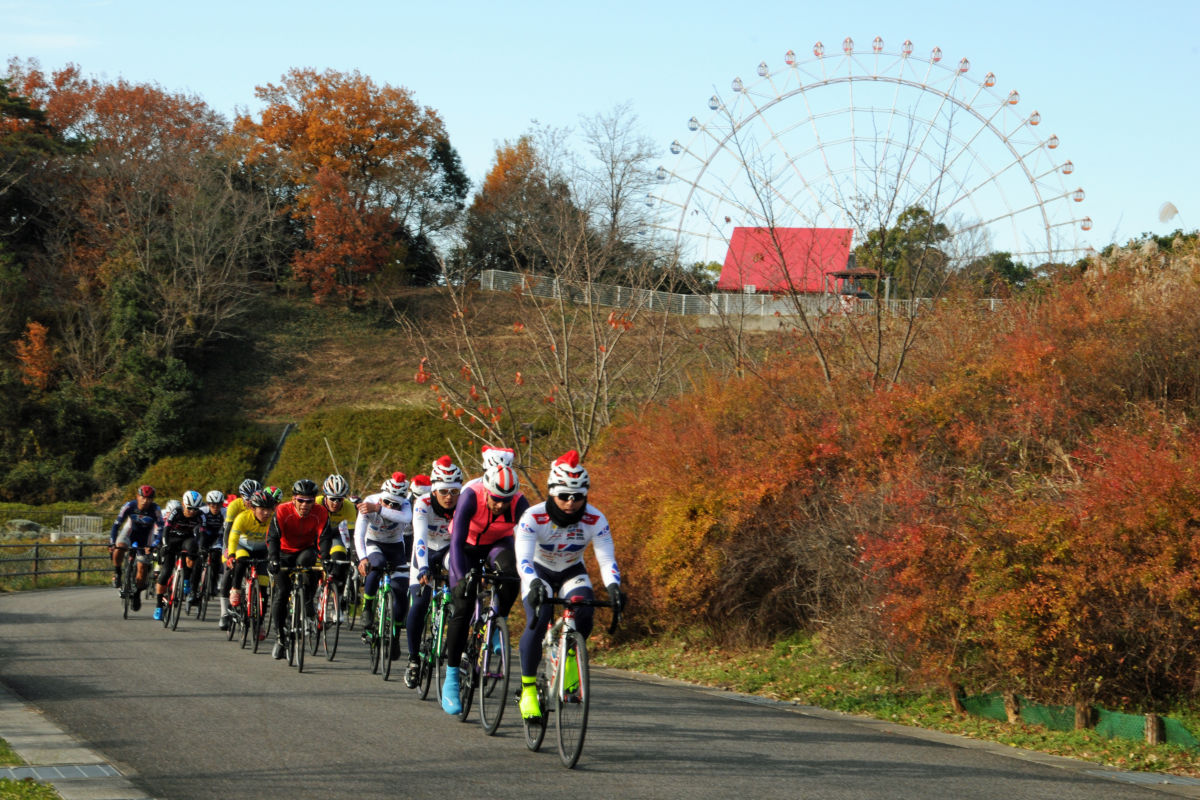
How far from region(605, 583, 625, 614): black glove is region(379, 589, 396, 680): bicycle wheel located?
522cm

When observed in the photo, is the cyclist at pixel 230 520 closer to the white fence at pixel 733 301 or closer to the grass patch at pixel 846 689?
the grass patch at pixel 846 689

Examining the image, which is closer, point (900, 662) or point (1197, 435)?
point (1197, 435)

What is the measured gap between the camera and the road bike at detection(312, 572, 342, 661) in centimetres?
1434

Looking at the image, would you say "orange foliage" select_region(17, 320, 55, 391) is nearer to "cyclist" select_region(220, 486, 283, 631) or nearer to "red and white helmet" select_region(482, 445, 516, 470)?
"cyclist" select_region(220, 486, 283, 631)

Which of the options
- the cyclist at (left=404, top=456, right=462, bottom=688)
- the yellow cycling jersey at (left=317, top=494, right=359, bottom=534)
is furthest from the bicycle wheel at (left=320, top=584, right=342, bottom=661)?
the cyclist at (left=404, top=456, right=462, bottom=688)

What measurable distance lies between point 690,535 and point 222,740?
309 inches

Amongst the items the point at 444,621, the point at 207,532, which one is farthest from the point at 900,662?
the point at 207,532

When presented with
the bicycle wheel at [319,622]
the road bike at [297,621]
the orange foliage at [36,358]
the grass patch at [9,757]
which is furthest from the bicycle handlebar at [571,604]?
the orange foliage at [36,358]

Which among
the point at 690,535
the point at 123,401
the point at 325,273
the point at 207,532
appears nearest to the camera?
the point at 690,535

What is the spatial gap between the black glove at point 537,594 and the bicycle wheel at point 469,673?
1343 mm

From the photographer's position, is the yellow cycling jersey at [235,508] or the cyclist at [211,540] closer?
the yellow cycling jersey at [235,508]

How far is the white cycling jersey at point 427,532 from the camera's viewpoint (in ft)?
37.8

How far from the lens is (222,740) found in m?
8.95

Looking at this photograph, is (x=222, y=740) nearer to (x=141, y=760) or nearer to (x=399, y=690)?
(x=141, y=760)
